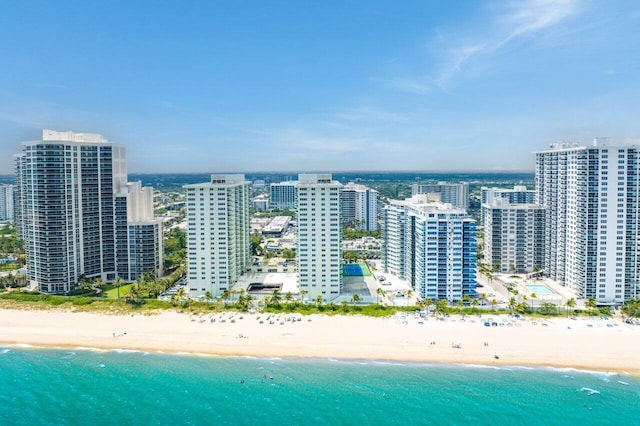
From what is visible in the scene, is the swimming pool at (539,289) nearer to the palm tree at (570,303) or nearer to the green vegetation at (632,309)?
the palm tree at (570,303)

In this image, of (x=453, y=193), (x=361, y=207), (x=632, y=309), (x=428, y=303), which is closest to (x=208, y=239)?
(x=428, y=303)

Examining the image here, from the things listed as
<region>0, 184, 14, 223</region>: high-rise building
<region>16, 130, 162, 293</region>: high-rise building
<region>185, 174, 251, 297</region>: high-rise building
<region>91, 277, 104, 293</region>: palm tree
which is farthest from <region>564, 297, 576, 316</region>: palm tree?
<region>0, 184, 14, 223</region>: high-rise building

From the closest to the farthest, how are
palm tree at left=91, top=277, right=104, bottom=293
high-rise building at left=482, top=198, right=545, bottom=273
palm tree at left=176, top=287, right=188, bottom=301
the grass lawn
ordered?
palm tree at left=176, top=287, right=188, bottom=301 → the grass lawn → palm tree at left=91, top=277, right=104, bottom=293 → high-rise building at left=482, top=198, right=545, bottom=273

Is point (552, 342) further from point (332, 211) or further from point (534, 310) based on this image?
point (332, 211)

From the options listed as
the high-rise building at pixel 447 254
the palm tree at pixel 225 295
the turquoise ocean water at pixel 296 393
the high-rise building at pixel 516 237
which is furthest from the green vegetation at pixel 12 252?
the high-rise building at pixel 516 237

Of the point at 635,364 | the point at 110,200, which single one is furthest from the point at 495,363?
the point at 110,200

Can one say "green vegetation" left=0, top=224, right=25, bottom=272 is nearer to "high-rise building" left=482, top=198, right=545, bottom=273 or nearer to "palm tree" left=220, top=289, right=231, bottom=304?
"palm tree" left=220, top=289, right=231, bottom=304
